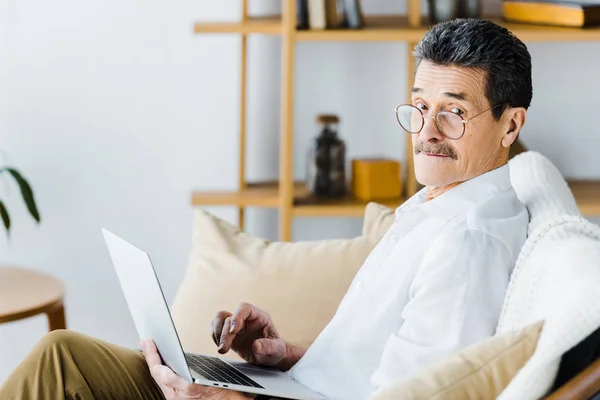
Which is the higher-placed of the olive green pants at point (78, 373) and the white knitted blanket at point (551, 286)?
the white knitted blanket at point (551, 286)

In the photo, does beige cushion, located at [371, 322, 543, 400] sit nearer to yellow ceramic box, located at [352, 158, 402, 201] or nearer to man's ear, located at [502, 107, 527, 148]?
man's ear, located at [502, 107, 527, 148]

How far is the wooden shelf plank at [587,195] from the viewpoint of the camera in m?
2.55

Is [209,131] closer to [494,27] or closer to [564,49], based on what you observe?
[564,49]

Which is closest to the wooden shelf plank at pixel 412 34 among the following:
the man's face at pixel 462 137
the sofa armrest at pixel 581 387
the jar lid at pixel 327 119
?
the jar lid at pixel 327 119

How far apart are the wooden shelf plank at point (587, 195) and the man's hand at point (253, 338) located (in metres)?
1.10

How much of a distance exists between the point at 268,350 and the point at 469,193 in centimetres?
47

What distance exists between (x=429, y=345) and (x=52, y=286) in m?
1.39

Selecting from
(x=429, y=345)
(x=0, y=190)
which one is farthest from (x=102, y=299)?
(x=429, y=345)

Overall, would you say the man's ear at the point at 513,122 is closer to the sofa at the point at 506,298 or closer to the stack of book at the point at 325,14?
the sofa at the point at 506,298

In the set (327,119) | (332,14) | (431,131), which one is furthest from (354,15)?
(431,131)

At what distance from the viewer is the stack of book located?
8.38ft

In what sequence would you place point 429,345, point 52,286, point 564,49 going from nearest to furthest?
point 429,345, point 52,286, point 564,49

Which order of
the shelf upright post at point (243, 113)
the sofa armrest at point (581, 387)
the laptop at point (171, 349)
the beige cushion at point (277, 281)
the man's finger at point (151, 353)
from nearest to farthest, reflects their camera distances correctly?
1. the sofa armrest at point (581, 387)
2. the laptop at point (171, 349)
3. the man's finger at point (151, 353)
4. the beige cushion at point (277, 281)
5. the shelf upright post at point (243, 113)

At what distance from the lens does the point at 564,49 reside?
2.80 m
